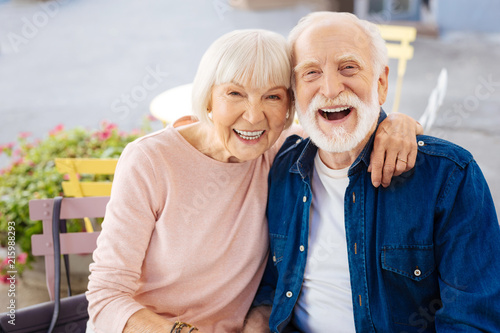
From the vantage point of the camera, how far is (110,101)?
5.55m

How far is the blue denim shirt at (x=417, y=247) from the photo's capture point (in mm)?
1234

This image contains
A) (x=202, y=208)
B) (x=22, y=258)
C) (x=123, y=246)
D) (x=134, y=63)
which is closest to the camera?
(x=123, y=246)

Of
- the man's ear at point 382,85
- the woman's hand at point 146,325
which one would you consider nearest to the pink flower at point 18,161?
the woman's hand at point 146,325

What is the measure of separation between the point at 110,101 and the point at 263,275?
14.3 feet

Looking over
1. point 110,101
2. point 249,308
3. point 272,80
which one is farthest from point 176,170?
point 110,101

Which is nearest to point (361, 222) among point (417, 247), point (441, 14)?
point (417, 247)

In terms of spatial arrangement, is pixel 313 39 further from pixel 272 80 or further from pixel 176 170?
pixel 176 170

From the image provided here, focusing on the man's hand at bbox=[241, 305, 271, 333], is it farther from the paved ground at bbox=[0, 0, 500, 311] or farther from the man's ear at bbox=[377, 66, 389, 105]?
the paved ground at bbox=[0, 0, 500, 311]

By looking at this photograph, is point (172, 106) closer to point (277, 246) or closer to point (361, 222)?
point (277, 246)

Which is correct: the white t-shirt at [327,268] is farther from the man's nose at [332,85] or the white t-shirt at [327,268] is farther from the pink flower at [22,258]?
the pink flower at [22,258]

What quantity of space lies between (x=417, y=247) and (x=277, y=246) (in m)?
0.45

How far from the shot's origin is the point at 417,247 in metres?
1.32

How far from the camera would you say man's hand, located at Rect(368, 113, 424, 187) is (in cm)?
133

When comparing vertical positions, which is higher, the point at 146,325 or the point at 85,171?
the point at 85,171
